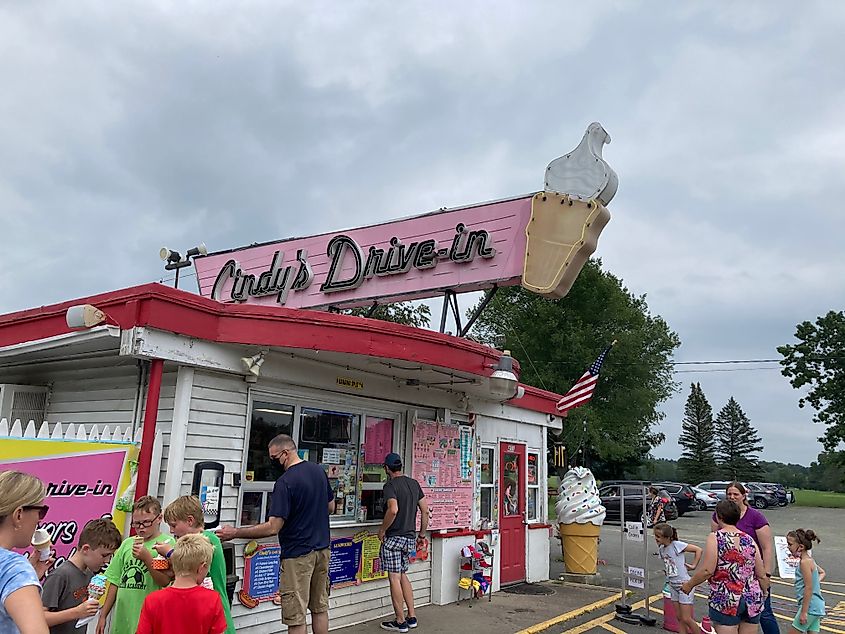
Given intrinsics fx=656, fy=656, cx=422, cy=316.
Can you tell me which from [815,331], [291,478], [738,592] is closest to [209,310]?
[291,478]

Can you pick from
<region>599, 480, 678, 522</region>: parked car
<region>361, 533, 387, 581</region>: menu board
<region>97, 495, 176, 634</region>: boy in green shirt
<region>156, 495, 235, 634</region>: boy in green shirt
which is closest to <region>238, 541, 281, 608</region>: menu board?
<region>361, 533, 387, 581</region>: menu board

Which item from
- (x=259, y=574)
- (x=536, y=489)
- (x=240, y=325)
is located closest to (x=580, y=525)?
(x=536, y=489)

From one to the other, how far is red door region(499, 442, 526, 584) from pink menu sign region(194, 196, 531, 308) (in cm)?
346

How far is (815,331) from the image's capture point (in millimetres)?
42562

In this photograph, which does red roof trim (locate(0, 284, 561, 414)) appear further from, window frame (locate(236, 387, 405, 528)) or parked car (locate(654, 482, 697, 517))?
parked car (locate(654, 482, 697, 517))

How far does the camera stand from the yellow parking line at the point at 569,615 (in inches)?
308

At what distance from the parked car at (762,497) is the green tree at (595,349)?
6287 mm

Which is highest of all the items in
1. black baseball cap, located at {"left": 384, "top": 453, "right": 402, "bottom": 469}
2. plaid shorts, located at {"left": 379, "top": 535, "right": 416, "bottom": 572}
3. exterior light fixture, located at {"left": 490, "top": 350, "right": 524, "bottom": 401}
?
exterior light fixture, located at {"left": 490, "top": 350, "right": 524, "bottom": 401}

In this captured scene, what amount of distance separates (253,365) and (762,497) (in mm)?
35216

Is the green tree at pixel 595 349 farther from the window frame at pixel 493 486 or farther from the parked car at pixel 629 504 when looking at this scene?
the window frame at pixel 493 486

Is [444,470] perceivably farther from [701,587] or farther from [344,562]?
[701,587]

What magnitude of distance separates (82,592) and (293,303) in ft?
21.9

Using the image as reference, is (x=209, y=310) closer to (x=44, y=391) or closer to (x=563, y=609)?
(x=44, y=391)

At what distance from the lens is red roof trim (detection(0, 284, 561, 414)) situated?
5.71 meters
